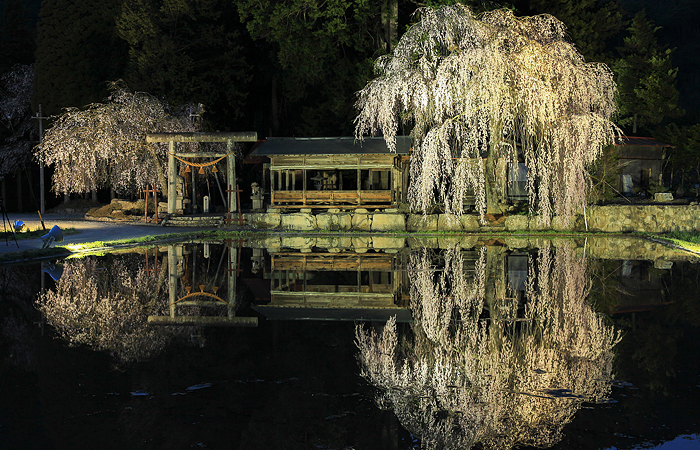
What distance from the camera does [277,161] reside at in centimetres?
2833

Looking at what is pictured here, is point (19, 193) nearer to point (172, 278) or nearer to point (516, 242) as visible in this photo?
point (172, 278)

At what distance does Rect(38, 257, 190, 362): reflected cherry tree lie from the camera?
791 cm

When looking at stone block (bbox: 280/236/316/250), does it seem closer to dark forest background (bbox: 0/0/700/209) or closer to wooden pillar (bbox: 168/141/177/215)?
wooden pillar (bbox: 168/141/177/215)

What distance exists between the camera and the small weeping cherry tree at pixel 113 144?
98.9 feet

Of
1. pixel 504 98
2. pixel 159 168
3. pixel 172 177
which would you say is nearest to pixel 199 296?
pixel 504 98

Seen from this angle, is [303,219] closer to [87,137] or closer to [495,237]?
[495,237]

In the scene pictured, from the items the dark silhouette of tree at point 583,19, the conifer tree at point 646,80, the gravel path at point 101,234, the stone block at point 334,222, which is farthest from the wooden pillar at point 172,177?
the conifer tree at point 646,80

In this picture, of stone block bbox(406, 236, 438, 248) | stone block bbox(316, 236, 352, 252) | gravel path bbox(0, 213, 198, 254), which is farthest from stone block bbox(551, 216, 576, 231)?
gravel path bbox(0, 213, 198, 254)

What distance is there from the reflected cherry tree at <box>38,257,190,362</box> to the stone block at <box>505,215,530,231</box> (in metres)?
15.2

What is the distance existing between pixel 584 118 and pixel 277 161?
1427 cm

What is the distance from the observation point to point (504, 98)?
20734 millimetres

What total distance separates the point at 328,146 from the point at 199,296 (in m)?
17.9

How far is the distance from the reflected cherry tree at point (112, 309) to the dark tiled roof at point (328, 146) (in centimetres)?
1413

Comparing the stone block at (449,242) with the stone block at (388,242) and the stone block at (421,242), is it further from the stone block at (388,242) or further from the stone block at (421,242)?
the stone block at (388,242)
